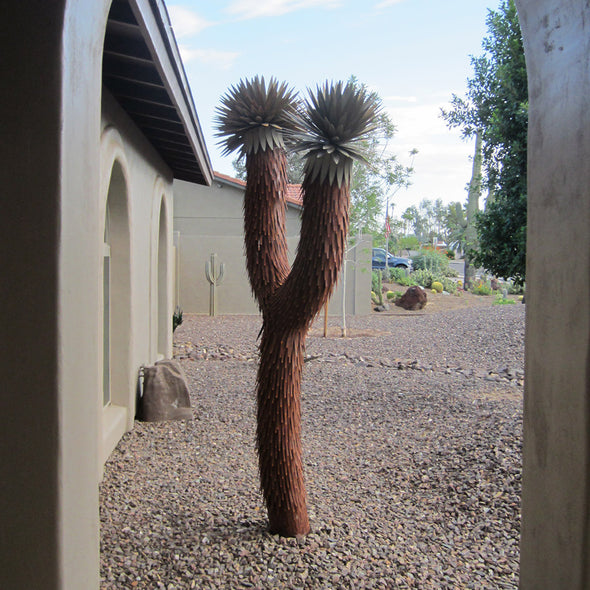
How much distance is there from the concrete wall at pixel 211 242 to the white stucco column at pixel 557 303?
50.0 feet

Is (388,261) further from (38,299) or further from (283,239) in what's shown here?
(38,299)

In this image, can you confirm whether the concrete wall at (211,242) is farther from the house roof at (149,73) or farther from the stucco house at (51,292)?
the stucco house at (51,292)

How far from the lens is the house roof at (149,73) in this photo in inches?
136

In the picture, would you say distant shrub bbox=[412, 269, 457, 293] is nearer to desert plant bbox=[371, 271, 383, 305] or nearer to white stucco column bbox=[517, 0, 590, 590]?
desert plant bbox=[371, 271, 383, 305]

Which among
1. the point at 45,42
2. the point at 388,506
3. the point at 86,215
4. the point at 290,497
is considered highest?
the point at 45,42

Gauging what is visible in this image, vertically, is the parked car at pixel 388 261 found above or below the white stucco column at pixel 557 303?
above

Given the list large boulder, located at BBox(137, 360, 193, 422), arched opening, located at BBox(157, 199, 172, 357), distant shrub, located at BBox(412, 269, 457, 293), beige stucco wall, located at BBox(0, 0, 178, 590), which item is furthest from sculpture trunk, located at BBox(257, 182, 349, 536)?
distant shrub, located at BBox(412, 269, 457, 293)

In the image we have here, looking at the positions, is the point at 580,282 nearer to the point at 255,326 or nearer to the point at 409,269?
the point at 255,326

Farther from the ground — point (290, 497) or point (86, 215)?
point (86, 215)

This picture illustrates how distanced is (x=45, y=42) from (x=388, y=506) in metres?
3.78

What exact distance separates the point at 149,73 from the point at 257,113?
1.35 meters

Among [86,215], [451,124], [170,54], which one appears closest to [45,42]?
[86,215]

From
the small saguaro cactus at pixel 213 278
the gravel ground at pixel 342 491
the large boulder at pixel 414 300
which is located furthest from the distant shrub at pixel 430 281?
the gravel ground at pixel 342 491

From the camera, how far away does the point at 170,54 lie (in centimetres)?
409
